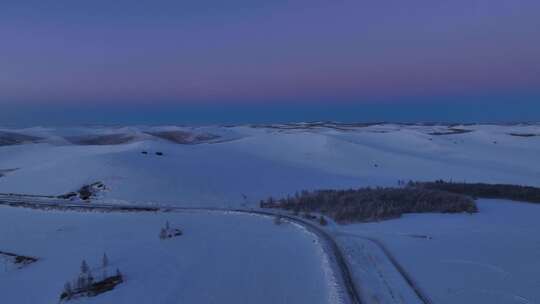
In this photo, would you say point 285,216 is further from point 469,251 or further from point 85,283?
point 85,283

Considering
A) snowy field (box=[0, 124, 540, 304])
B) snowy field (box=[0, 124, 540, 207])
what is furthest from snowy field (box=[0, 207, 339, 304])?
snowy field (box=[0, 124, 540, 207])

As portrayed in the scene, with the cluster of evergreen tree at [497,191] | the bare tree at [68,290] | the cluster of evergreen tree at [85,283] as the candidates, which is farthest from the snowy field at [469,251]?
the bare tree at [68,290]

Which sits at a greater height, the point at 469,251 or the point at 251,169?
the point at 251,169

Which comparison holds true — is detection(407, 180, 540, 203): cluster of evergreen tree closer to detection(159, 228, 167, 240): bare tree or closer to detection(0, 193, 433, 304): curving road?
detection(0, 193, 433, 304): curving road

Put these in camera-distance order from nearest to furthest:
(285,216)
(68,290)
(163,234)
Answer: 1. (68,290)
2. (163,234)
3. (285,216)

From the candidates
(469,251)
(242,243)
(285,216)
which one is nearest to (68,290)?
(242,243)

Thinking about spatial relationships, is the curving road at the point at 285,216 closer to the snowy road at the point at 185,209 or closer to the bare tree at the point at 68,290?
the snowy road at the point at 185,209
